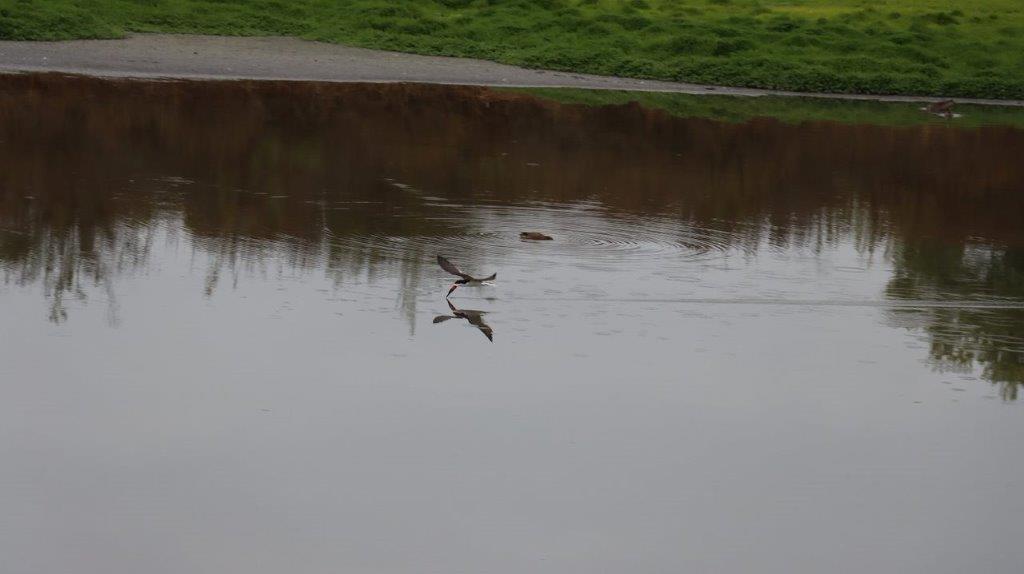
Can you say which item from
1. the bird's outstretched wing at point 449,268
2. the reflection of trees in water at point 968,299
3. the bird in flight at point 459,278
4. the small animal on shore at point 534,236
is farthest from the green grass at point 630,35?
the bird's outstretched wing at point 449,268

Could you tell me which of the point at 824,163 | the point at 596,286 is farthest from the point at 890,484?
the point at 824,163

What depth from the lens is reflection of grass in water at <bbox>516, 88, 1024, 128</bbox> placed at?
24.7 m

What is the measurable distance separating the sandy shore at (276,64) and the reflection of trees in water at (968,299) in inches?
544

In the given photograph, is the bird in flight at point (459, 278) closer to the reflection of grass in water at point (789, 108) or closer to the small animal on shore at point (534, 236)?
the small animal on shore at point (534, 236)

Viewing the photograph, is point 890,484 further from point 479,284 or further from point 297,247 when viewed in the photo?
point 297,247

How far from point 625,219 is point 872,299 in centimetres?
319

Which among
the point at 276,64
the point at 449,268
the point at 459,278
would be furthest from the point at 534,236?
the point at 276,64

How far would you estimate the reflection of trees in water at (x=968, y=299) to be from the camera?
33.9 ft

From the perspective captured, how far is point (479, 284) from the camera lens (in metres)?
11.4

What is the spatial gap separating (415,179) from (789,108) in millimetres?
11395

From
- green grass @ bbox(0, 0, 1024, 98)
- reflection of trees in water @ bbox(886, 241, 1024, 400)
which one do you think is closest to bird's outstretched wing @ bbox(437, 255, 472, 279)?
reflection of trees in water @ bbox(886, 241, 1024, 400)

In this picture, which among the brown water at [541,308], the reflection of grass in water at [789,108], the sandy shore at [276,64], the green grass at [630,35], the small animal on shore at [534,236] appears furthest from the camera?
the green grass at [630,35]

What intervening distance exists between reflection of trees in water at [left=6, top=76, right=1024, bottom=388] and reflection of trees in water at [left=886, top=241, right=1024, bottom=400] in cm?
4

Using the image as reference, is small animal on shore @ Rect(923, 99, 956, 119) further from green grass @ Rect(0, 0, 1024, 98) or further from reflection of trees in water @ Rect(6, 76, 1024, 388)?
green grass @ Rect(0, 0, 1024, 98)
